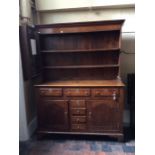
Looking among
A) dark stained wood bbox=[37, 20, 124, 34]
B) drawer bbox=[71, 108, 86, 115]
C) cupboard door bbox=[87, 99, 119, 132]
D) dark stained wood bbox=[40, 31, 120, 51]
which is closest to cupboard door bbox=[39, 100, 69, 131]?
drawer bbox=[71, 108, 86, 115]

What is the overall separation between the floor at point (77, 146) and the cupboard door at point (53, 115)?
0.19m

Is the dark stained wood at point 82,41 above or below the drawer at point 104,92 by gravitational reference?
above

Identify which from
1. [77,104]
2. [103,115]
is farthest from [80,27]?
[103,115]

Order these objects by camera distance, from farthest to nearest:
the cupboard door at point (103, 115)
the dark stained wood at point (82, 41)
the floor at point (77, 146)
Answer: the dark stained wood at point (82, 41)
the cupboard door at point (103, 115)
the floor at point (77, 146)

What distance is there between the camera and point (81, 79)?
274 cm

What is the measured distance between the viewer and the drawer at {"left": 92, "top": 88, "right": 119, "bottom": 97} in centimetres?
223

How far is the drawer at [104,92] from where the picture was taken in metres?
2.23

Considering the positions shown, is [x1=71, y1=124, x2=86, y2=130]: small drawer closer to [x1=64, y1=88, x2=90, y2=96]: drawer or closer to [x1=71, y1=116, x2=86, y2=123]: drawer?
[x1=71, y1=116, x2=86, y2=123]: drawer

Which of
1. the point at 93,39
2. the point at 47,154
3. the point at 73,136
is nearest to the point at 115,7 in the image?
the point at 93,39

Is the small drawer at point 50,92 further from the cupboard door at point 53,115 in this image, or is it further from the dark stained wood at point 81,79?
the cupboard door at point 53,115

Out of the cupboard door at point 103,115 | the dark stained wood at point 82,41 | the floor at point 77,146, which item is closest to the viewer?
the floor at point 77,146

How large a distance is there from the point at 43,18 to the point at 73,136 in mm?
1939

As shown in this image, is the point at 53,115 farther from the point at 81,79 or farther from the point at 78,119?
the point at 81,79

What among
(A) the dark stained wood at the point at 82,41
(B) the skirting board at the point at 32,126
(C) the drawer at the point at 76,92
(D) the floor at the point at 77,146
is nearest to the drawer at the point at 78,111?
(C) the drawer at the point at 76,92
